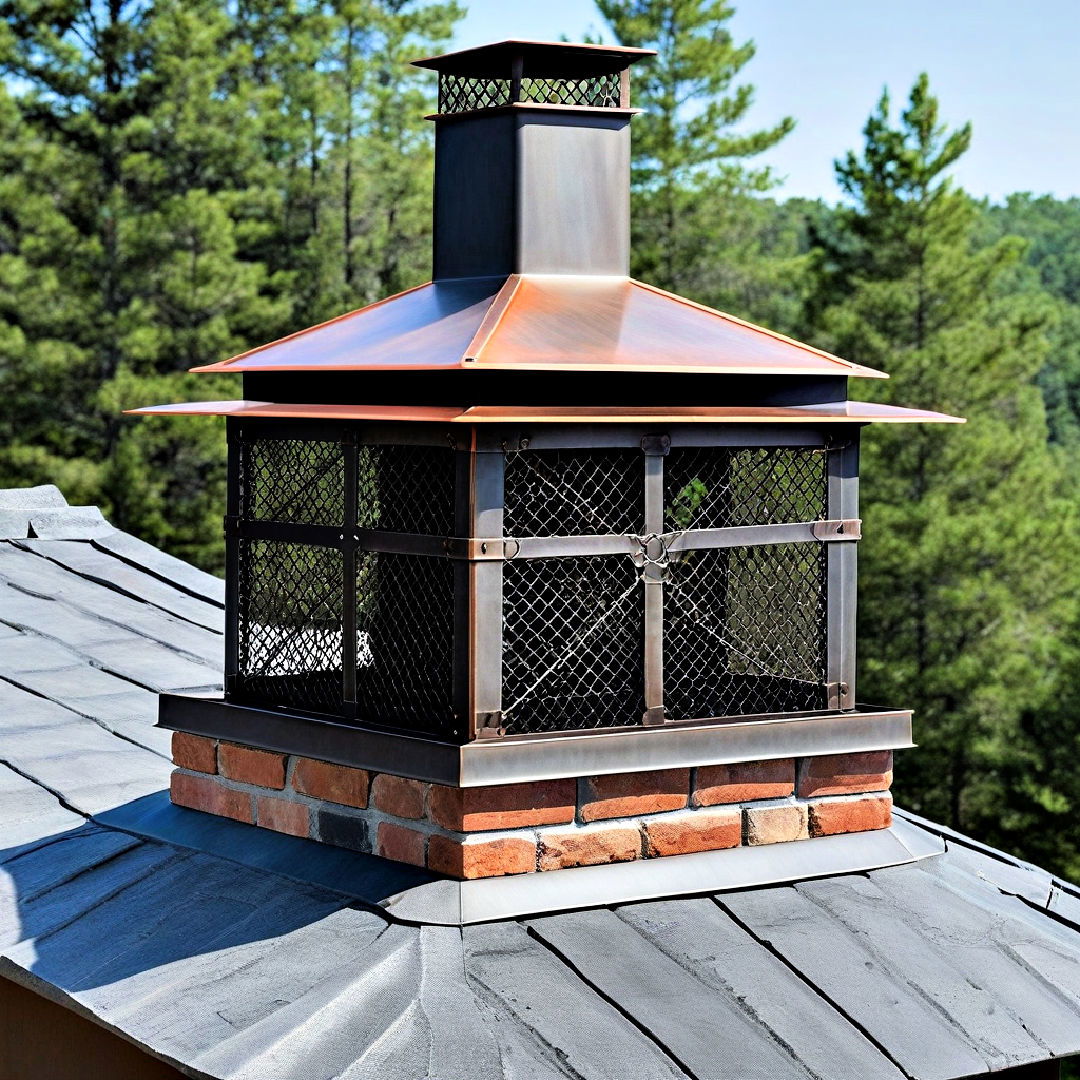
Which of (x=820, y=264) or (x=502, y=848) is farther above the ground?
(x=820, y=264)

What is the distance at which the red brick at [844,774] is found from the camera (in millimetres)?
3043

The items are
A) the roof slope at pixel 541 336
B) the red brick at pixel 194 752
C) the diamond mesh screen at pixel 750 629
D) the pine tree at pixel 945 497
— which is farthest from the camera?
the pine tree at pixel 945 497

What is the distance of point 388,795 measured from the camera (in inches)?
113

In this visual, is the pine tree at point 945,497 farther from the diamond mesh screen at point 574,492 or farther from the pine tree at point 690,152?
the diamond mesh screen at point 574,492

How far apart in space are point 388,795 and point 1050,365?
45969mm

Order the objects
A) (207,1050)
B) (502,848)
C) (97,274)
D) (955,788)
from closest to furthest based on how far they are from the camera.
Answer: (207,1050) → (502,848) → (955,788) → (97,274)

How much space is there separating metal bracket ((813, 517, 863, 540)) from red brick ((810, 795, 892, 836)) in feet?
1.64

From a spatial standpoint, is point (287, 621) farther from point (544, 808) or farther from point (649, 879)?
point (649, 879)

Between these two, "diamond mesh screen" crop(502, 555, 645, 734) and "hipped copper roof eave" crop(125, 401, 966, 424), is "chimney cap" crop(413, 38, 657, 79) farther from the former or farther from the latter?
"diamond mesh screen" crop(502, 555, 645, 734)

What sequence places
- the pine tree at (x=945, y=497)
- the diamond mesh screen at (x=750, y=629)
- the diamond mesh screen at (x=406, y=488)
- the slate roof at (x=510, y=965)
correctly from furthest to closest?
the pine tree at (x=945, y=497) < the diamond mesh screen at (x=750, y=629) < the diamond mesh screen at (x=406, y=488) < the slate roof at (x=510, y=965)

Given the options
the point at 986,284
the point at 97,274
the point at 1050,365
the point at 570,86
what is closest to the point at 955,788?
the point at 986,284

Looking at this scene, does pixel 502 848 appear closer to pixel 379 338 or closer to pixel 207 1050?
pixel 207 1050

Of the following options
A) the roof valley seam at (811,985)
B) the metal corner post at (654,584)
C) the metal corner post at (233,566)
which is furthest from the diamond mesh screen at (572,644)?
the metal corner post at (233,566)

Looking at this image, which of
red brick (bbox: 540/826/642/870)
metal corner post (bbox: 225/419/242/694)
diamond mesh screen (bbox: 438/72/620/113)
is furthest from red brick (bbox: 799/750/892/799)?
diamond mesh screen (bbox: 438/72/620/113)
